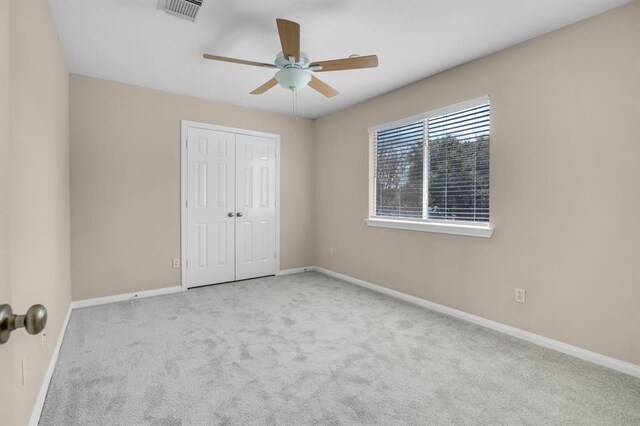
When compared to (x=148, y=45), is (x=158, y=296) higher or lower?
lower

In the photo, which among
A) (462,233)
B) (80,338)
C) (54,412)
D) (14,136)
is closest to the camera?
(14,136)

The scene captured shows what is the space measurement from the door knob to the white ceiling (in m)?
2.30

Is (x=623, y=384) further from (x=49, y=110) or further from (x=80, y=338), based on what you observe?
(x=49, y=110)

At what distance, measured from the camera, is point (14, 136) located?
1468mm

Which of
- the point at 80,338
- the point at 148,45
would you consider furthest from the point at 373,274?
the point at 148,45

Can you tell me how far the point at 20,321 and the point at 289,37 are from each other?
6.84 feet

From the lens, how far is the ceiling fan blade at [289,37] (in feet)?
6.59

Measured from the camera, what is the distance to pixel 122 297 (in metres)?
3.79

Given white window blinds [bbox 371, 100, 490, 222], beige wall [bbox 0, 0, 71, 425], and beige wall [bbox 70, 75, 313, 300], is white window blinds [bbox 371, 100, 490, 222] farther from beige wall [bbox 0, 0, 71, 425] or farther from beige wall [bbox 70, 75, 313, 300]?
beige wall [bbox 0, 0, 71, 425]

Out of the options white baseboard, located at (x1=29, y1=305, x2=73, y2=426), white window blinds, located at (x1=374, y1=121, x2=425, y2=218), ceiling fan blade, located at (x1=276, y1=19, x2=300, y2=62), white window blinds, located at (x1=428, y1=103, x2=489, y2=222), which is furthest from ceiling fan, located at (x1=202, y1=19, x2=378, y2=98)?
white baseboard, located at (x1=29, y1=305, x2=73, y2=426)

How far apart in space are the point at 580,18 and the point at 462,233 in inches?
74.7

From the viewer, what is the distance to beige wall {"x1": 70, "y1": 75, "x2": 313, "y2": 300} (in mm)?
3551

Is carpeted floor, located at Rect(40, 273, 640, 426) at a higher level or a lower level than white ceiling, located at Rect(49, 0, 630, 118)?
lower

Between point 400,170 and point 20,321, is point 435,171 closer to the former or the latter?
point 400,170
